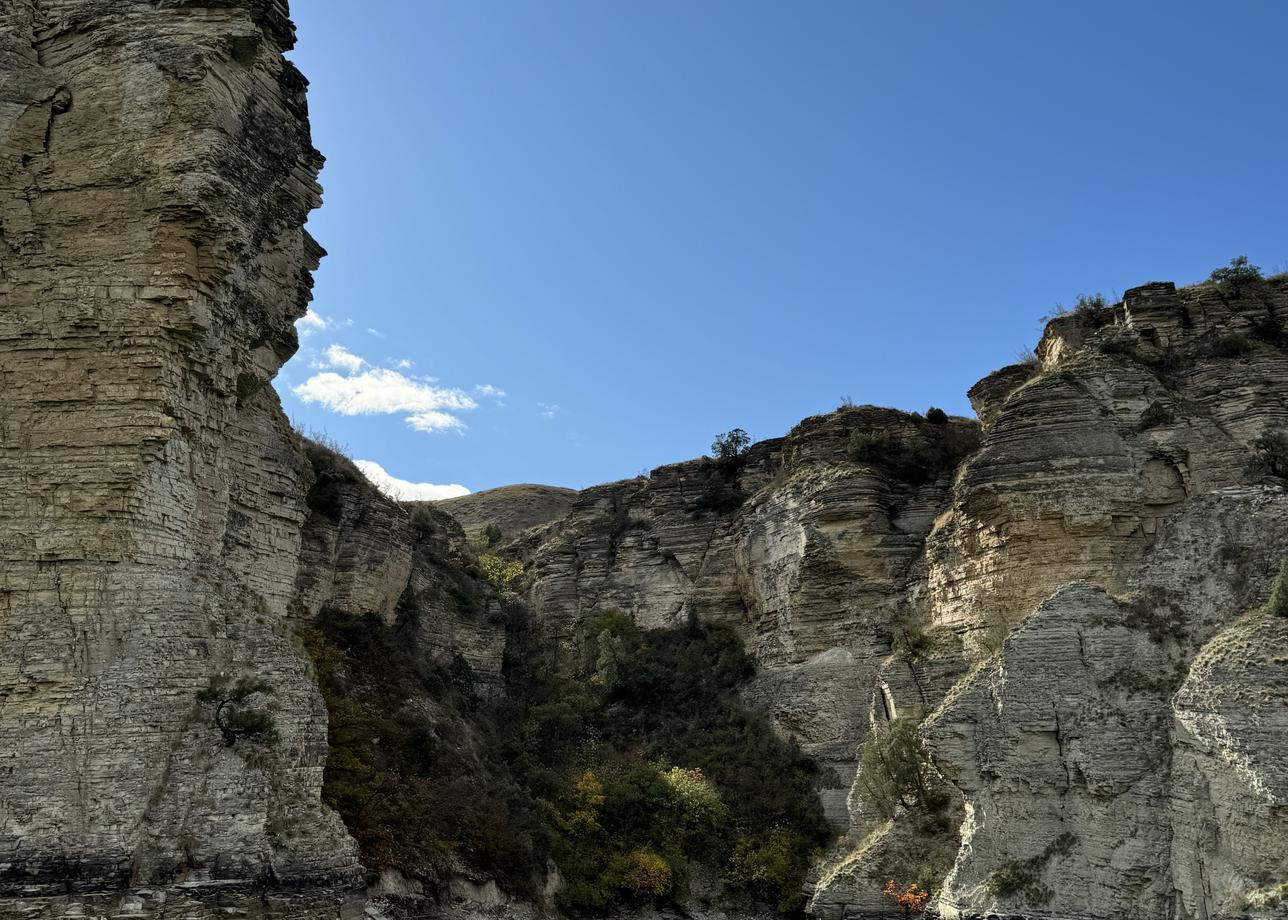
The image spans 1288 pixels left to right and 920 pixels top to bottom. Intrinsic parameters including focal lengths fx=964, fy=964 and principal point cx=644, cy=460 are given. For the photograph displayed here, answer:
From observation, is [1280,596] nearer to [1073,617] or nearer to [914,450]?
[1073,617]

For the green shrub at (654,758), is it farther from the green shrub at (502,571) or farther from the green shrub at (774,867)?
the green shrub at (502,571)

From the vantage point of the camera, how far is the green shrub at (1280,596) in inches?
666

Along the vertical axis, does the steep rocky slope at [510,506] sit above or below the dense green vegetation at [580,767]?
above

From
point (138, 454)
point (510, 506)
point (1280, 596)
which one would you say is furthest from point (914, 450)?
point (510, 506)

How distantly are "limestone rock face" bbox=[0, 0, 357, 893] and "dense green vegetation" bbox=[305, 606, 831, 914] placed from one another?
5.57 metres

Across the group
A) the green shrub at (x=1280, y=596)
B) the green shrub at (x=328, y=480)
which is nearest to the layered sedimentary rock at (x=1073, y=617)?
the green shrub at (x=1280, y=596)

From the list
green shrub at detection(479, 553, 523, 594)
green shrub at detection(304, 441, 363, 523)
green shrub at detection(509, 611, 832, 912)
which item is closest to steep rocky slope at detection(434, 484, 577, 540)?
green shrub at detection(479, 553, 523, 594)

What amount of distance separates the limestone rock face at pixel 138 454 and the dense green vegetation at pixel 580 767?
18.3 feet

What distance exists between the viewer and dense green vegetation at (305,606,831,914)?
21.7m

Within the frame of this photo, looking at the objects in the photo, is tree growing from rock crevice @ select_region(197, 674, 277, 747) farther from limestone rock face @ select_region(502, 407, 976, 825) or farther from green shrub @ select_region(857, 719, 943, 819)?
limestone rock face @ select_region(502, 407, 976, 825)

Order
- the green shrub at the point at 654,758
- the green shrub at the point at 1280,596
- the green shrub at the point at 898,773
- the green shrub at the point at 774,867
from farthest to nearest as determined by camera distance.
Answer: the green shrub at the point at 654,758 → the green shrub at the point at 774,867 → the green shrub at the point at 898,773 → the green shrub at the point at 1280,596

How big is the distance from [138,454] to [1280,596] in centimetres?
1903

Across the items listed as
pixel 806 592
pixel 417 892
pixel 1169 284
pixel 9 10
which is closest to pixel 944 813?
pixel 806 592

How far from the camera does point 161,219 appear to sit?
589 inches
